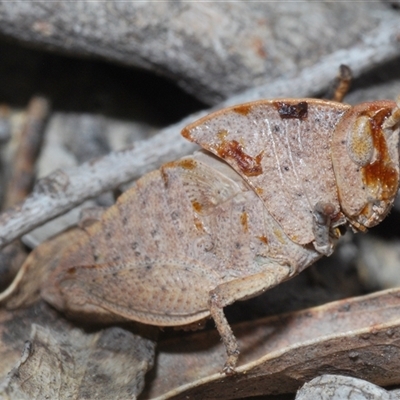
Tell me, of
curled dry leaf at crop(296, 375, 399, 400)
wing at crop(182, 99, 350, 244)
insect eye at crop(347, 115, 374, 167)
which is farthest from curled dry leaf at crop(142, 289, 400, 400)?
insect eye at crop(347, 115, 374, 167)

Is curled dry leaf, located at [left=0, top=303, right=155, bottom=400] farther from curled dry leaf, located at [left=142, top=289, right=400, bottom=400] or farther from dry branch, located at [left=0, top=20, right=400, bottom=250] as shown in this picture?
dry branch, located at [left=0, top=20, right=400, bottom=250]

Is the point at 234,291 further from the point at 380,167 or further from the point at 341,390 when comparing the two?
the point at 380,167

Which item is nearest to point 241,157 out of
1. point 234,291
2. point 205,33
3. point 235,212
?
point 235,212

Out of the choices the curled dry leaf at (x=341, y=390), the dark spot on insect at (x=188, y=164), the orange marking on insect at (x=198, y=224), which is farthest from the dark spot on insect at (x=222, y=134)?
the curled dry leaf at (x=341, y=390)

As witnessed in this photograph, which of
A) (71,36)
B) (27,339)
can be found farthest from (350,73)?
(27,339)

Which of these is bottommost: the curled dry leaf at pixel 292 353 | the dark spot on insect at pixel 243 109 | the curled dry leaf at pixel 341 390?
the curled dry leaf at pixel 341 390

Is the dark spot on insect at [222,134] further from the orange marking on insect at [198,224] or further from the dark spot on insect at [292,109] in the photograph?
the orange marking on insect at [198,224]

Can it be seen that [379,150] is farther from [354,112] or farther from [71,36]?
[71,36]
